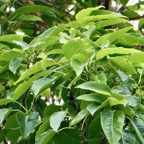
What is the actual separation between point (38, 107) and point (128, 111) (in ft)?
1.49

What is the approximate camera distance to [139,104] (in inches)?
43.3

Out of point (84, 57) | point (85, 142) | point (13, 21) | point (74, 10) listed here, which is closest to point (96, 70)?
point (84, 57)

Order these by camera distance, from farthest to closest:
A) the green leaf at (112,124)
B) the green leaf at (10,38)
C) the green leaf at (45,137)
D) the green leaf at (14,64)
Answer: the green leaf at (10,38), the green leaf at (14,64), the green leaf at (45,137), the green leaf at (112,124)

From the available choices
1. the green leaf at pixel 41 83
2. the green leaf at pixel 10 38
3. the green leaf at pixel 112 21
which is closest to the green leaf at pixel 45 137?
the green leaf at pixel 41 83

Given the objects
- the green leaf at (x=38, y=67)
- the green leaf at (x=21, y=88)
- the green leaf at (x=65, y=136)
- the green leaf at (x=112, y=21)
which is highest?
the green leaf at (x=112, y=21)

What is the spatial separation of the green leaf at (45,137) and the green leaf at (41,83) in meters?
0.10

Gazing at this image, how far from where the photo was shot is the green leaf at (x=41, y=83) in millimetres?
1118

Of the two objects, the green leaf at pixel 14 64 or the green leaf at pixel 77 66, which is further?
the green leaf at pixel 14 64

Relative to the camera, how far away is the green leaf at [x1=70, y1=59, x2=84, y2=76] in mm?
1063

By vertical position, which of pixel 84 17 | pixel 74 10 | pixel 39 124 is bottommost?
pixel 74 10

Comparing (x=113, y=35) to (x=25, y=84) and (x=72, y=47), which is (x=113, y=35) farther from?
(x=25, y=84)

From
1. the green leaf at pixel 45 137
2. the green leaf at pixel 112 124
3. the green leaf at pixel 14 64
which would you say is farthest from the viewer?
the green leaf at pixel 14 64

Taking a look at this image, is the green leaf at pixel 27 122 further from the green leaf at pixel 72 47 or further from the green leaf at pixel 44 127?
the green leaf at pixel 72 47

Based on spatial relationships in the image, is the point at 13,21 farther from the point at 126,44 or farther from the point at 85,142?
the point at 85,142
